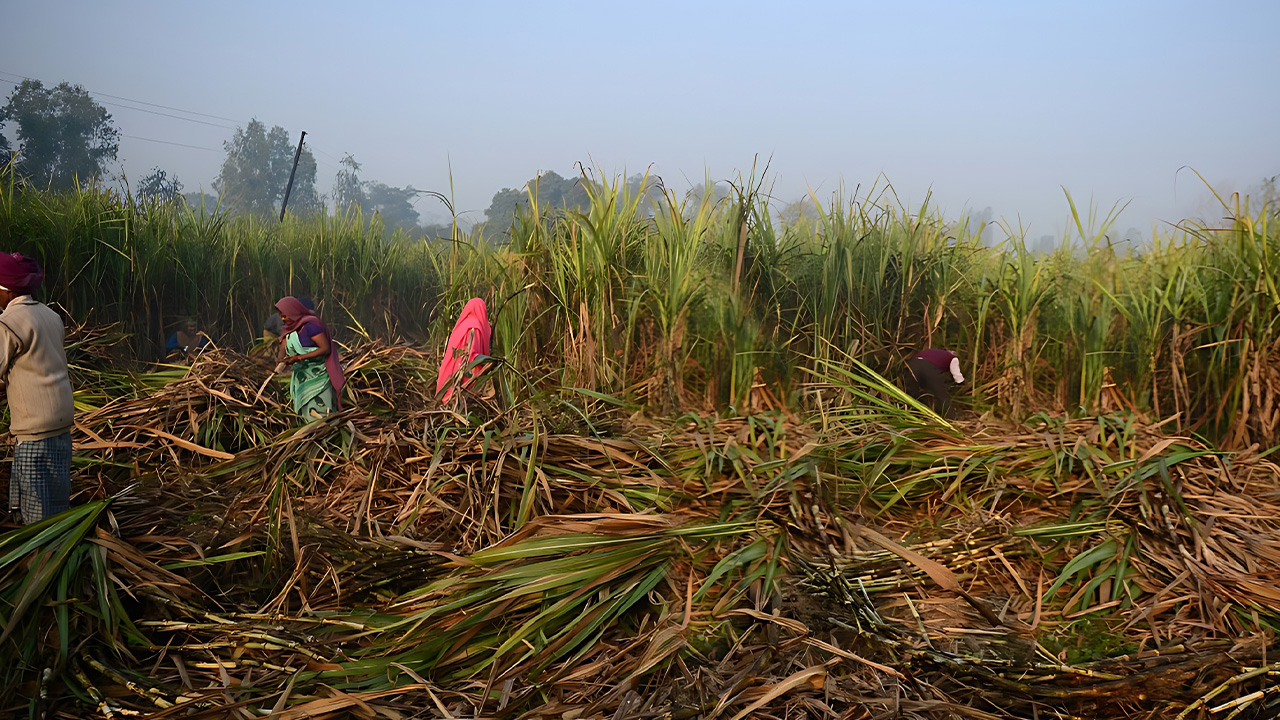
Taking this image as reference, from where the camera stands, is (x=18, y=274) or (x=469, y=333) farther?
(x=469, y=333)

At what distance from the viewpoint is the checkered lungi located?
2469 mm

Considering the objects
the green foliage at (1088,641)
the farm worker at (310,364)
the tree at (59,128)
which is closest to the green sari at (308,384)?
the farm worker at (310,364)

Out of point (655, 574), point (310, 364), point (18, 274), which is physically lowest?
point (655, 574)

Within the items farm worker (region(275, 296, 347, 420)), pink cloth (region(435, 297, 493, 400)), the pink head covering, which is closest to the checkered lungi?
the pink head covering

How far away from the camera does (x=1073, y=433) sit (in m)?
2.81

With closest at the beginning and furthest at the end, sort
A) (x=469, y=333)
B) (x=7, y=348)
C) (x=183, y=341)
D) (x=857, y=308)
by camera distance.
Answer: (x=7, y=348)
(x=857, y=308)
(x=469, y=333)
(x=183, y=341)

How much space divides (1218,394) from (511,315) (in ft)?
9.78

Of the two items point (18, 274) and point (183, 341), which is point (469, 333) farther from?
point (183, 341)

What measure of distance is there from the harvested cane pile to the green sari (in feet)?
2.49

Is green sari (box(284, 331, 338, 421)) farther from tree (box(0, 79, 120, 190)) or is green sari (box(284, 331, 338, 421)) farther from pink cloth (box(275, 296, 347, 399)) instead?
tree (box(0, 79, 120, 190))

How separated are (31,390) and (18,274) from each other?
39cm

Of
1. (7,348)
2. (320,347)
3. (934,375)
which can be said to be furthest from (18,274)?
(934,375)

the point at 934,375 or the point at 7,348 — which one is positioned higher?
the point at 7,348

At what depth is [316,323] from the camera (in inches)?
153
